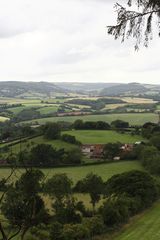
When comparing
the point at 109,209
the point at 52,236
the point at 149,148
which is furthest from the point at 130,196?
the point at 149,148

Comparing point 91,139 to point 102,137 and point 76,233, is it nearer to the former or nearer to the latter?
point 102,137

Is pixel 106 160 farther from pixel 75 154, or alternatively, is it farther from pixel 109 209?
pixel 109 209

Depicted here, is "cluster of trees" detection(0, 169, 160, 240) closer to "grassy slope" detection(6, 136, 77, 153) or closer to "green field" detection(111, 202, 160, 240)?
"green field" detection(111, 202, 160, 240)

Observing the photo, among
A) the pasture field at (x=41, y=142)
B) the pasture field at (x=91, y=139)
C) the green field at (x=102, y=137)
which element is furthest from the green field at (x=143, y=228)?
the green field at (x=102, y=137)

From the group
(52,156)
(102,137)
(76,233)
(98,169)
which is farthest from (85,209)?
(102,137)

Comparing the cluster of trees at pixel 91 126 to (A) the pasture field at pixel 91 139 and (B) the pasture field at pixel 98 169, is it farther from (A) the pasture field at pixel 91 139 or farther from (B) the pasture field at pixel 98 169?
(B) the pasture field at pixel 98 169

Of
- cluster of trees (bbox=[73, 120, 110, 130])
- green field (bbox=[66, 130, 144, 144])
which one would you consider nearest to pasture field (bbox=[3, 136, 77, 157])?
green field (bbox=[66, 130, 144, 144])
